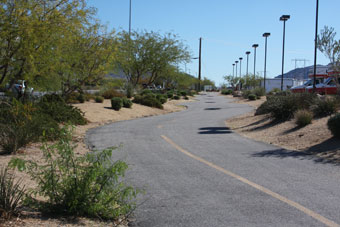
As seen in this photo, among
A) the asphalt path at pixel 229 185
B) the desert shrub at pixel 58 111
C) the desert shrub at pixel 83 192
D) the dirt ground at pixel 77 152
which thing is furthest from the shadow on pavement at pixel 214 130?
the desert shrub at pixel 83 192

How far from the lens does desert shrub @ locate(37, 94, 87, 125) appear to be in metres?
18.3

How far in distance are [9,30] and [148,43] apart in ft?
107

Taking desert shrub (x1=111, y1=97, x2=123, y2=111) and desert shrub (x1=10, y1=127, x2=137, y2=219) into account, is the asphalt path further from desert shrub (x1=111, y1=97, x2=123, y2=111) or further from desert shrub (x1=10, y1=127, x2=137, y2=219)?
desert shrub (x1=111, y1=97, x2=123, y2=111)

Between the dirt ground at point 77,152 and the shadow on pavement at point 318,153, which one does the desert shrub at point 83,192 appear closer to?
the dirt ground at point 77,152

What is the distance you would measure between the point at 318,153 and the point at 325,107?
19.7ft

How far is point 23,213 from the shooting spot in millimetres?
5172

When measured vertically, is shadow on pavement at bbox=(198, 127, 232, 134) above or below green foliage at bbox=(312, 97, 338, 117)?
below

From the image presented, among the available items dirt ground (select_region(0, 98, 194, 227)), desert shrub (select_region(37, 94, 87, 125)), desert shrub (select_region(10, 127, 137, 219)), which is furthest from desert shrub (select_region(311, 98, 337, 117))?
desert shrub (select_region(10, 127, 137, 219))

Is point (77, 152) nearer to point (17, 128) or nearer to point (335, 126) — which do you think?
point (17, 128)

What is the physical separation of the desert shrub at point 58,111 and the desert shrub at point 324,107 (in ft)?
34.7

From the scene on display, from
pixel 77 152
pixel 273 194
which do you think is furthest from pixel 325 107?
pixel 273 194

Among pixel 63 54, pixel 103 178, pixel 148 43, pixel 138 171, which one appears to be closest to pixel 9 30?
pixel 63 54

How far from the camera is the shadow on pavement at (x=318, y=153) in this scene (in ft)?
35.1

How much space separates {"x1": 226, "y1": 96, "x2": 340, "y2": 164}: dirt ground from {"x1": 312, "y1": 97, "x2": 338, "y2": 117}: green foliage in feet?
2.32
